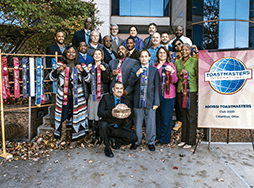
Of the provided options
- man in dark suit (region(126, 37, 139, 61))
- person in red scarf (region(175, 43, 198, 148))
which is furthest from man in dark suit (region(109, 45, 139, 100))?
person in red scarf (region(175, 43, 198, 148))

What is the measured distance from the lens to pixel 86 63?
4566 millimetres

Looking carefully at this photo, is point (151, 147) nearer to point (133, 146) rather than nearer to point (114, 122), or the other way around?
point (133, 146)

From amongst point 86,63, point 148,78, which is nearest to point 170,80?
point 148,78

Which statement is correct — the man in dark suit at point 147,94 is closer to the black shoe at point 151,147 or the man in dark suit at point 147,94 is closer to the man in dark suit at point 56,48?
the black shoe at point 151,147

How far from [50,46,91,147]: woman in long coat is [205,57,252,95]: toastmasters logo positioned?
2609mm

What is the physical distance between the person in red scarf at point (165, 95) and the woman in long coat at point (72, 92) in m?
1.64

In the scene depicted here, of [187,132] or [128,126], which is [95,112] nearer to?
[128,126]

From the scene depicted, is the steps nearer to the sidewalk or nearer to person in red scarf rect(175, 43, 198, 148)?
the sidewalk

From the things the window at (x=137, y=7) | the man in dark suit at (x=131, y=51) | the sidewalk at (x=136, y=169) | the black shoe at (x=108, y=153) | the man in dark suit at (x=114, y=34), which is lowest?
the sidewalk at (x=136, y=169)

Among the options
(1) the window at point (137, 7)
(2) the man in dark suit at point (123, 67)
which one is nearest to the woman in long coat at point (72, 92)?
(2) the man in dark suit at point (123, 67)

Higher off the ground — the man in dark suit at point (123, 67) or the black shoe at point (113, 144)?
the man in dark suit at point (123, 67)

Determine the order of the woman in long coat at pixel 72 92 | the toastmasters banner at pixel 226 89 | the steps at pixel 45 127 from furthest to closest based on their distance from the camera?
the steps at pixel 45 127 → the woman in long coat at pixel 72 92 → the toastmasters banner at pixel 226 89

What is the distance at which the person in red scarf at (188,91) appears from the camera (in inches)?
163

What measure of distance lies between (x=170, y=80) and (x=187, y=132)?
1230 mm
